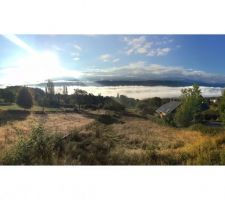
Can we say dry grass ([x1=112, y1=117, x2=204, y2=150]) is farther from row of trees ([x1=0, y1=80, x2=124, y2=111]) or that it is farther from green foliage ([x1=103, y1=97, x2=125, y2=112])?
row of trees ([x1=0, y1=80, x2=124, y2=111])

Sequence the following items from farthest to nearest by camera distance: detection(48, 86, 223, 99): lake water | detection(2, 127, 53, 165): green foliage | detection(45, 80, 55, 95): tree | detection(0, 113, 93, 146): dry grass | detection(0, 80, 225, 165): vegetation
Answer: detection(48, 86, 223, 99): lake water
detection(45, 80, 55, 95): tree
detection(0, 113, 93, 146): dry grass
detection(0, 80, 225, 165): vegetation
detection(2, 127, 53, 165): green foliage

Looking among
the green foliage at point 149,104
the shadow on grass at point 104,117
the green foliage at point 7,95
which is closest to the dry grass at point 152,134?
the shadow on grass at point 104,117

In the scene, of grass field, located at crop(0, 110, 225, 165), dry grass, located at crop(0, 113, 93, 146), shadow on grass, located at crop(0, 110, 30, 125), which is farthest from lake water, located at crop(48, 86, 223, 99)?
shadow on grass, located at crop(0, 110, 30, 125)

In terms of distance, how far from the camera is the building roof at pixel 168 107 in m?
8.09

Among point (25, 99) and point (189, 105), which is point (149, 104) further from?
point (25, 99)

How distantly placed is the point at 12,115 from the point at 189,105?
3.51m

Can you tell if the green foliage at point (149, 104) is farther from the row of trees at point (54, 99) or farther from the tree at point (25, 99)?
the tree at point (25, 99)

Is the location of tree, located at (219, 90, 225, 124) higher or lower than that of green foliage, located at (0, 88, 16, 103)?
lower

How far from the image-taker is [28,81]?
8.14m

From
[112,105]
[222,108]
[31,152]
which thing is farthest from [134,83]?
[31,152]

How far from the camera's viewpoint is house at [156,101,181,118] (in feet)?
26.5

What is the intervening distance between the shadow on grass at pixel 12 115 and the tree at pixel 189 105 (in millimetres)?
3043
